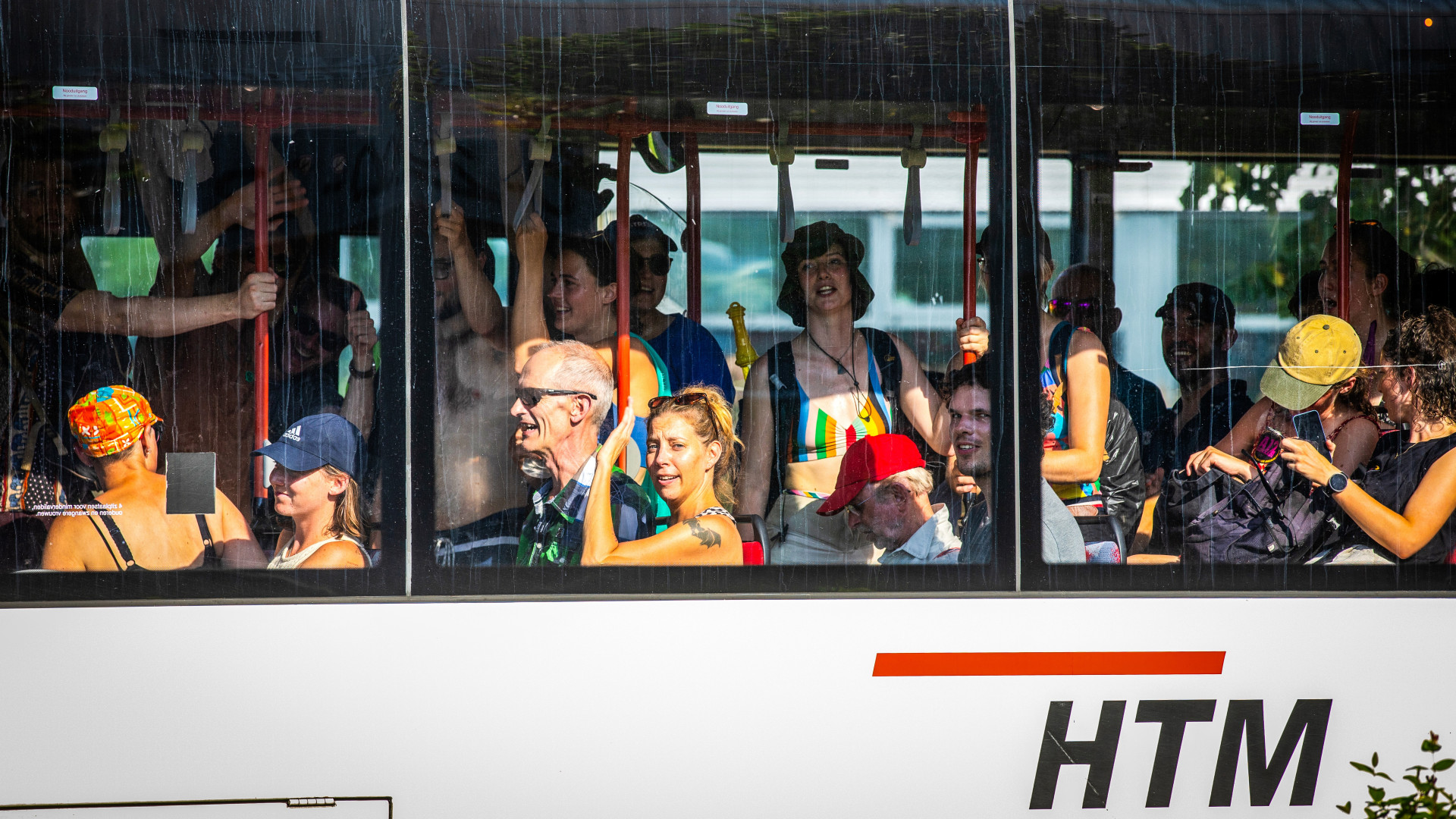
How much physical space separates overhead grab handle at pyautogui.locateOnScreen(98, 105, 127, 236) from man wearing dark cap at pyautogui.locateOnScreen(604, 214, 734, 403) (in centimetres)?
126

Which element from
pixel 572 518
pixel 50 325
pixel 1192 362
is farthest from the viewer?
pixel 1192 362

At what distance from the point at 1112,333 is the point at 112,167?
268 cm

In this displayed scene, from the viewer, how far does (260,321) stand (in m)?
2.97

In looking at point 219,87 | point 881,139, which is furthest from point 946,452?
point 219,87

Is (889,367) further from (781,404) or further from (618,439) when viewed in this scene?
(618,439)

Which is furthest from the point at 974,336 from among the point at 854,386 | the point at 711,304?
the point at 711,304

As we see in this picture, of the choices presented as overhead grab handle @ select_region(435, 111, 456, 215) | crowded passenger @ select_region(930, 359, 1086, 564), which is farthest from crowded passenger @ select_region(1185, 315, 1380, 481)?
overhead grab handle @ select_region(435, 111, 456, 215)

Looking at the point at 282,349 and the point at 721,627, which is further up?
the point at 282,349

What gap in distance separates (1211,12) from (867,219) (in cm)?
109

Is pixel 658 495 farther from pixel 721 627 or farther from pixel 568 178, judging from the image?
pixel 568 178

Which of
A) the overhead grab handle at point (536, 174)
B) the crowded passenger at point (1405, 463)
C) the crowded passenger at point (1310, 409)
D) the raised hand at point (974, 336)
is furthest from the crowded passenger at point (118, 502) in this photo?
the crowded passenger at point (1405, 463)

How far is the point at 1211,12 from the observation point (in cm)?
309

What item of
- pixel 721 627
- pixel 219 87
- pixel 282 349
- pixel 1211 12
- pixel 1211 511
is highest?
pixel 1211 12

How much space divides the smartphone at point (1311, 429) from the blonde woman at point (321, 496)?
253 cm
